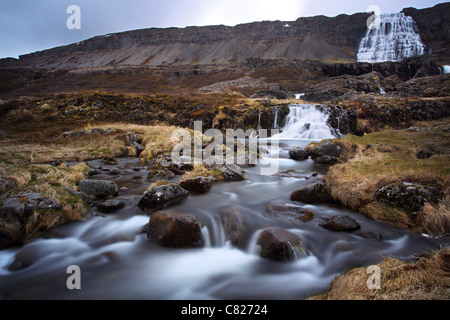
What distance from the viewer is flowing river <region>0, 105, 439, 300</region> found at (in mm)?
5242

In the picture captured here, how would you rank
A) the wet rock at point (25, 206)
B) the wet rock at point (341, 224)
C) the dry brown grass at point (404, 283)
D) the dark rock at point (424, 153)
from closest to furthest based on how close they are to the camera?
the dry brown grass at point (404, 283) < the wet rock at point (25, 206) < the wet rock at point (341, 224) < the dark rock at point (424, 153)

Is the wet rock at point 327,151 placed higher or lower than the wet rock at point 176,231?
higher

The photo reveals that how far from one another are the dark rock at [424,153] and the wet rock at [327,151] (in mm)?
4276

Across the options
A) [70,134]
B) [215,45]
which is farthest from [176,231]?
[215,45]

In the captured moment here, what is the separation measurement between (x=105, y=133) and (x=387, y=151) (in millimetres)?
22623

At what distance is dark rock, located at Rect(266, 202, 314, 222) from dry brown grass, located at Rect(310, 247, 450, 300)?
339 centimetres

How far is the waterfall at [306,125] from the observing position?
89.2 feet

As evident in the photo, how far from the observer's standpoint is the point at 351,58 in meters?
119

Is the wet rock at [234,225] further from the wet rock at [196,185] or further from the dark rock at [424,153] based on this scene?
the dark rock at [424,153]

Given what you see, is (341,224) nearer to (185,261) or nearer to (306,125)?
(185,261)

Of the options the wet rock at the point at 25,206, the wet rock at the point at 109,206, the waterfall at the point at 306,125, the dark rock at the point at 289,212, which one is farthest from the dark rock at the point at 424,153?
the wet rock at the point at 25,206

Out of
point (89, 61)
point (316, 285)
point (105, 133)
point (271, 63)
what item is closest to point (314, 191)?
point (316, 285)

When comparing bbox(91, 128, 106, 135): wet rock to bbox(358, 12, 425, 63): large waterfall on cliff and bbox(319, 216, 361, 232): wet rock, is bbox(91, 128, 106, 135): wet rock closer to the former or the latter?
bbox(319, 216, 361, 232): wet rock

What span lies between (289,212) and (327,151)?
Result: 9.01 m
